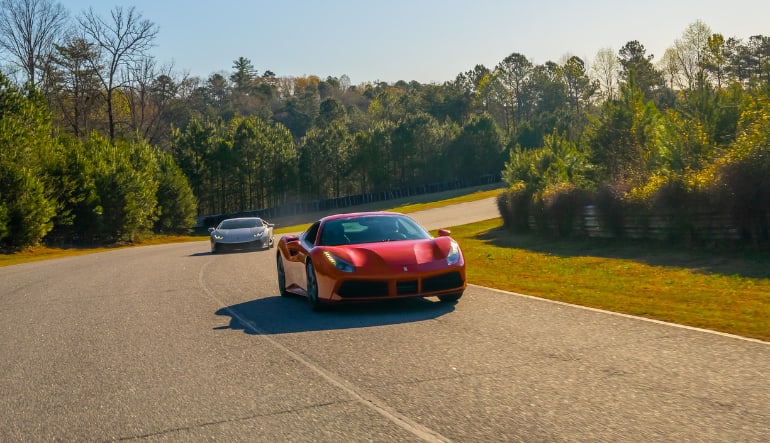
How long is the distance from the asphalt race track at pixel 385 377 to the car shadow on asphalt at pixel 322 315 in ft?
0.17

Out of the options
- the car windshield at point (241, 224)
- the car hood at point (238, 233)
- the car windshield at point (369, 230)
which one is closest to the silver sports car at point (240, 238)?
the car hood at point (238, 233)

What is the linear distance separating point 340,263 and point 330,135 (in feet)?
335

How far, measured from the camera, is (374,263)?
10.6 m

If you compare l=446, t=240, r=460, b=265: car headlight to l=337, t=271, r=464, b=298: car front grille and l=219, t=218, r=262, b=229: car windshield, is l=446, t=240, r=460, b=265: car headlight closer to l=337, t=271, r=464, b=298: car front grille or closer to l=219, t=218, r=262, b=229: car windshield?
l=337, t=271, r=464, b=298: car front grille

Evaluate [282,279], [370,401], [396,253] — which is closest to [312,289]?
[396,253]

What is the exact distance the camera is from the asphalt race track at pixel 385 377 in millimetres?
5156

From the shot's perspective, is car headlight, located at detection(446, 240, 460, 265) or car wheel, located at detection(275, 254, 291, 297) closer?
car headlight, located at detection(446, 240, 460, 265)

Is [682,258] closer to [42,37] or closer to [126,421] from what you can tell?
[126,421]

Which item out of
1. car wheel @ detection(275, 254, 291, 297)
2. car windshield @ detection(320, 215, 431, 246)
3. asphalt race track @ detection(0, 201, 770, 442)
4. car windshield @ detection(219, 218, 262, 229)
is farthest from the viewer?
car windshield @ detection(219, 218, 262, 229)

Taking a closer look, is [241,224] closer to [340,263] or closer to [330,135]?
[340,263]

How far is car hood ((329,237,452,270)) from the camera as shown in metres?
10.6

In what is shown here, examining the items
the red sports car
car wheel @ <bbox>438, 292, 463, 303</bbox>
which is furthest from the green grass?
the red sports car

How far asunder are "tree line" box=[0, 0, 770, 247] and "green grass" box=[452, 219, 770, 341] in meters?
2.84

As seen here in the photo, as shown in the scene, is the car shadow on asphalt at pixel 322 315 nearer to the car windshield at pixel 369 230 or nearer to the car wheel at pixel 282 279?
the car wheel at pixel 282 279
